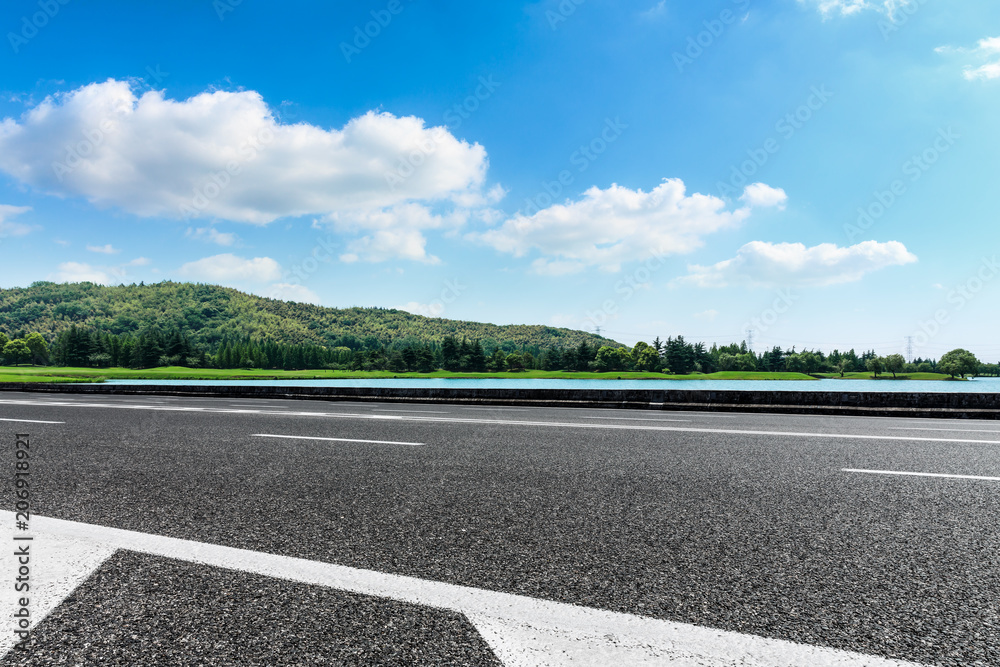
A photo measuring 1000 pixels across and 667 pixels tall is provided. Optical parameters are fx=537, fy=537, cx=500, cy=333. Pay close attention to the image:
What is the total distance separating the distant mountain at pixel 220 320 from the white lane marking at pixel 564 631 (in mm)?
158593

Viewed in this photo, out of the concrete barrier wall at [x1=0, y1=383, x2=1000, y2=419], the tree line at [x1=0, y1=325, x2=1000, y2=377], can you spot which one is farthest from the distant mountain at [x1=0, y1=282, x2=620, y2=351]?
the concrete barrier wall at [x1=0, y1=383, x2=1000, y2=419]

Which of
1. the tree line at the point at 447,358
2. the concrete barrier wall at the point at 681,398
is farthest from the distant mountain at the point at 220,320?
the concrete barrier wall at the point at 681,398

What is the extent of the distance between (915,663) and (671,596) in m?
0.94

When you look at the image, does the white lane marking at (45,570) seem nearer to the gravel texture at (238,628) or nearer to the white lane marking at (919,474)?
the gravel texture at (238,628)

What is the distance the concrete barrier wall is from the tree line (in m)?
104

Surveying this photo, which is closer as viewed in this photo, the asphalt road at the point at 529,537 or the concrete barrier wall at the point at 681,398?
the asphalt road at the point at 529,537

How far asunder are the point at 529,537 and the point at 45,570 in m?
2.76

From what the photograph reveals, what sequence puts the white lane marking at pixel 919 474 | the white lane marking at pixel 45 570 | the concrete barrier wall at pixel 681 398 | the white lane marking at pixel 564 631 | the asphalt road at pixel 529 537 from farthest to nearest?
the concrete barrier wall at pixel 681 398 < the white lane marking at pixel 919 474 < the white lane marking at pixel 45 570 < the asphalt road at pixel 529 537 < the white lane marking at pixel 564 631

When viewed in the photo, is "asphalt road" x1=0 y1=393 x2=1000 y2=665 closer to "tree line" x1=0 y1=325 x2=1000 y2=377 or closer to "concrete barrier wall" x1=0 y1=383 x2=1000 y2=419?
"concrete barrier wall" x1=0 y1=383 x2=1000 y2=419

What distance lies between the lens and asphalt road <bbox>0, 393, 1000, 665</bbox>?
88.8 inches

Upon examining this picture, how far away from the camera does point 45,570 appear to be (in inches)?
117

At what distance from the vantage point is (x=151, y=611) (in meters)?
2.44

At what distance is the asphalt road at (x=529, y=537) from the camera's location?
2256 mm

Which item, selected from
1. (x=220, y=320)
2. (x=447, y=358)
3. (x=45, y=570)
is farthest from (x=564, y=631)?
(x=220, y=320)
